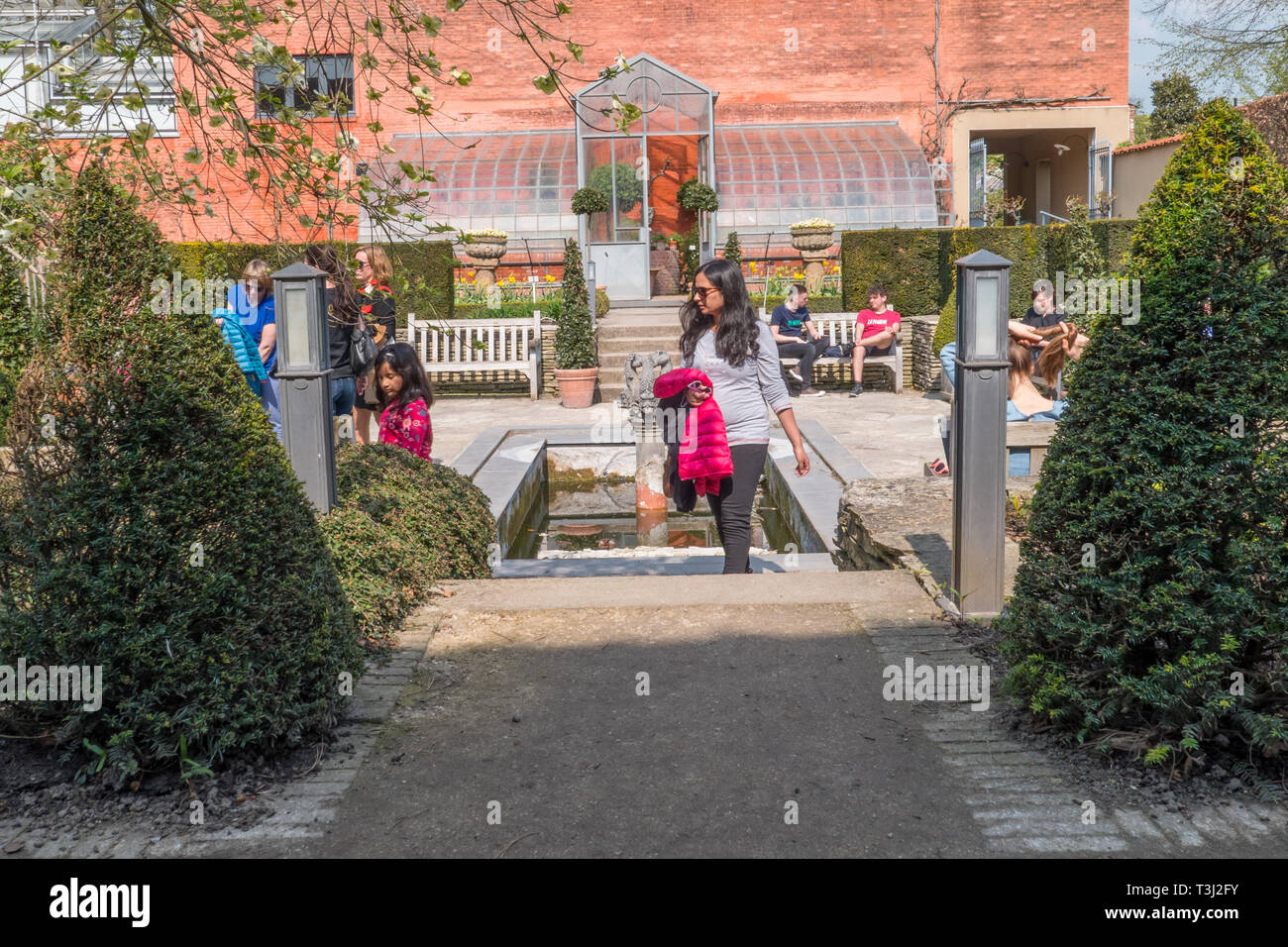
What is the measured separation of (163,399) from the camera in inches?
125

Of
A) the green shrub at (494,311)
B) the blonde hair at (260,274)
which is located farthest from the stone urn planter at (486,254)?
the blonde hair at (260,274)

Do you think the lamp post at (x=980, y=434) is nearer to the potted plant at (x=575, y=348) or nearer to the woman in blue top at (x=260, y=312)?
the woman in blue top at (x=260, y=312)

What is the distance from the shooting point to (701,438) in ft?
17.4

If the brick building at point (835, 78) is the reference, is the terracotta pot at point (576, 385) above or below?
below

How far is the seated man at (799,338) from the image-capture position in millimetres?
14180

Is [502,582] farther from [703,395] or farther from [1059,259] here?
[1059,259]

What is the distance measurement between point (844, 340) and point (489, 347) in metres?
4.61

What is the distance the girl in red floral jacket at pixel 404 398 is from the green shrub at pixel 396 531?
0.52 metres

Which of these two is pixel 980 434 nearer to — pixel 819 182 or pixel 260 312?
pixel 260 312

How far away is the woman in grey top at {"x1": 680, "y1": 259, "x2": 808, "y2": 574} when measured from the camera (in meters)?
5.32

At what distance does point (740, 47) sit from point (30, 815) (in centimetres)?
2291

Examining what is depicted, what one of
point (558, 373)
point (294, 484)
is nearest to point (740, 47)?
point (558, 373)

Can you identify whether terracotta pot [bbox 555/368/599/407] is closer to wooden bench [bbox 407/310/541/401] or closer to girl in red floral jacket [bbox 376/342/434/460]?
wooden bench [bbox 407/310/541/401]

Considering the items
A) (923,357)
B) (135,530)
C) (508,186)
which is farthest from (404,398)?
(508,186)
